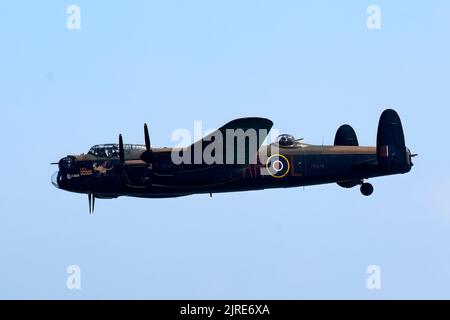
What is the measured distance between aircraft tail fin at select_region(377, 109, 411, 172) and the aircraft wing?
5.81 m

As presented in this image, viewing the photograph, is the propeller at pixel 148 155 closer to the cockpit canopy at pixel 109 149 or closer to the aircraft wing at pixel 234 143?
the cockpit canopy at pixel 109 149

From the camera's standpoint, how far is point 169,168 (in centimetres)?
4938

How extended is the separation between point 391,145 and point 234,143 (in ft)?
23.9

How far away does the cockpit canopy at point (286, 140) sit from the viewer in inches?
2009

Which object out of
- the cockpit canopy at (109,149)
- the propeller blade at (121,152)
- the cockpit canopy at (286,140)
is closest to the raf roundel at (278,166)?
the cockpit canopy at (286,140)

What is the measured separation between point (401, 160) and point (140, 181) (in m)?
11.6

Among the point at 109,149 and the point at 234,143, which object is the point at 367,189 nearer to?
the point at 234,143

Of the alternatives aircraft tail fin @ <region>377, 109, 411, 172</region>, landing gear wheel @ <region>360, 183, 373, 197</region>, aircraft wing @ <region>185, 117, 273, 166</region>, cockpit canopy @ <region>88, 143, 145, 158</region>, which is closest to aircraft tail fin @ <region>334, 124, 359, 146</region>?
landing gear wheel @ <region>360, 183, 373, 197</region>

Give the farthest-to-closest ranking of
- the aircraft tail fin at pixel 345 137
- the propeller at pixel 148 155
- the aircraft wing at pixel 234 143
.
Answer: the aircraft tail fin at pixel 345 137, the propeller at pixel 148 155, the aircraft wing at pixel 234 143

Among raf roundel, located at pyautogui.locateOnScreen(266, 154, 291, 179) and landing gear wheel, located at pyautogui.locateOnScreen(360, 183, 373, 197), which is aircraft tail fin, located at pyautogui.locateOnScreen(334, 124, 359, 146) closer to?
landing gear wheel, located at pyautogui.locateOnScreen(360, 183, 373, 197)

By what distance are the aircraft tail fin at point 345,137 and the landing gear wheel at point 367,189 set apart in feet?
9.04
